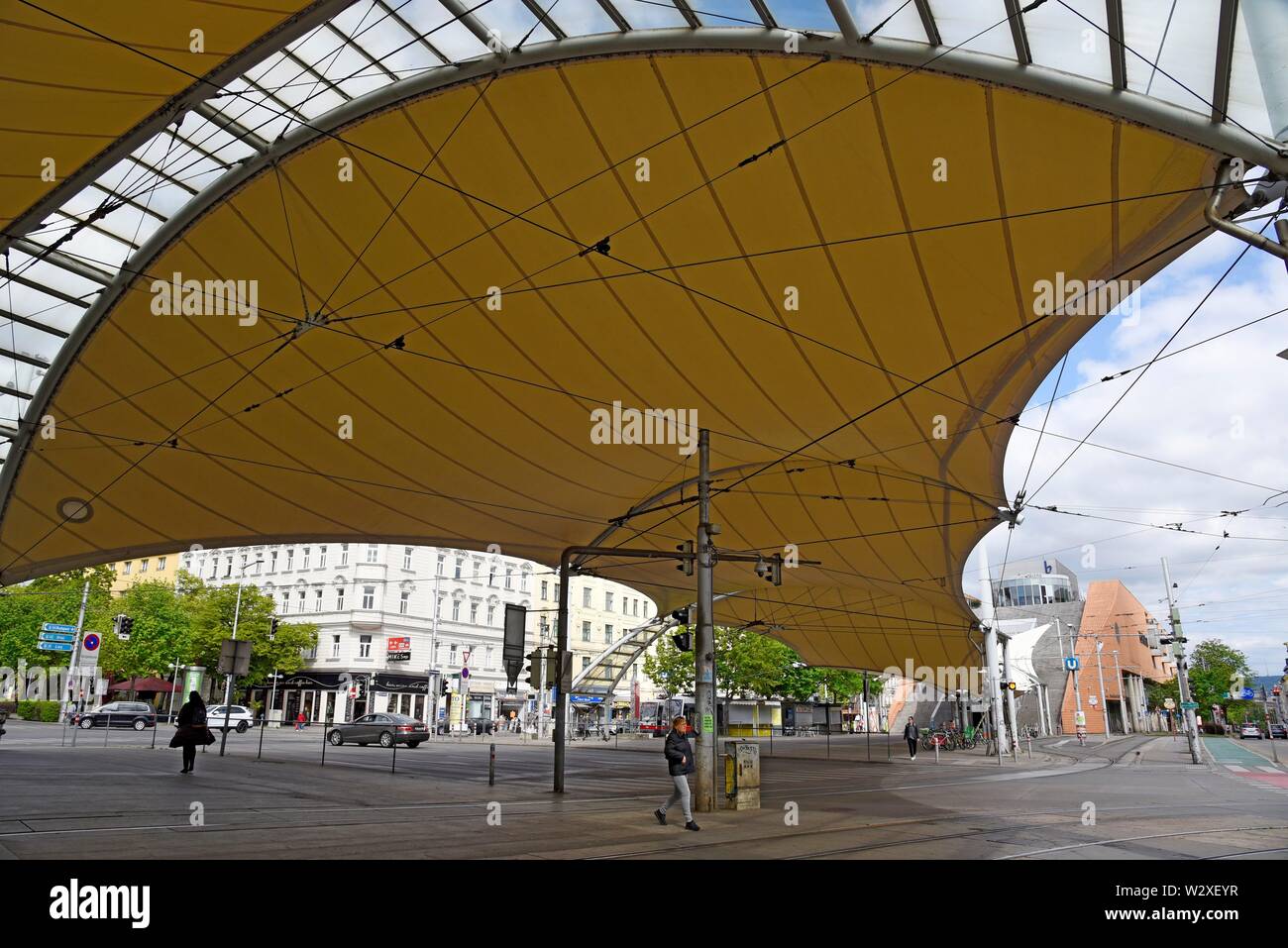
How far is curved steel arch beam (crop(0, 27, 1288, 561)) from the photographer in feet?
30.8

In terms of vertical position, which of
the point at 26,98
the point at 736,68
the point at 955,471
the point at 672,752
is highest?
the point at 736,68

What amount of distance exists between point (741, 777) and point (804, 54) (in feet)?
39.9

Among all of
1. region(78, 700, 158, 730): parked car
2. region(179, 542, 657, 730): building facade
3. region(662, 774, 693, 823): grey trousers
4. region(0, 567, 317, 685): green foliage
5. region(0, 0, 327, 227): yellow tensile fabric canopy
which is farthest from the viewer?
region(179, 542, 657, 730): building facade

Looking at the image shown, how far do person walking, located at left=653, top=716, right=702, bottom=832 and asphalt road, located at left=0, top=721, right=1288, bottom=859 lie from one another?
13.0 inches

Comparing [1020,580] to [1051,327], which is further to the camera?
[1020,580]

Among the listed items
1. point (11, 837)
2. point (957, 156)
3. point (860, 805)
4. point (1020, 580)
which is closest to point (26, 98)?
point (11, 837)

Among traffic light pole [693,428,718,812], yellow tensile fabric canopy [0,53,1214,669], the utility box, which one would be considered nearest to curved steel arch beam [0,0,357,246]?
yellow tensile fabric canopy [0,53,1214,669]

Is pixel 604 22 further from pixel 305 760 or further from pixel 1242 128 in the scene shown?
pixel 305 760

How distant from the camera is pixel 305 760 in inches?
1024

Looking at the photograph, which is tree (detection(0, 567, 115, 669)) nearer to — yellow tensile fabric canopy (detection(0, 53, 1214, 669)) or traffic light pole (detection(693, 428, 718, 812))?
yellow tensile fabric canopy (detection(0, 53, 1214, 669))

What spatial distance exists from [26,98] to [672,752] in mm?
12628

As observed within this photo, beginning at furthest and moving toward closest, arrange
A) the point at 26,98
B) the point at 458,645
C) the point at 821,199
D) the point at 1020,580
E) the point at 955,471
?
the point at 1020,580
the point at 458,645
the point at 955,471
the point at 821,199
the point at 26,98

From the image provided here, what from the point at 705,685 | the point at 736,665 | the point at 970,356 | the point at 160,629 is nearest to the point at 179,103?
the point at 705,685

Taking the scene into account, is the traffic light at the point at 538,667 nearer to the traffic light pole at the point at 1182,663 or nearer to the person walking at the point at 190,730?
the person walking at the point at 190,730
